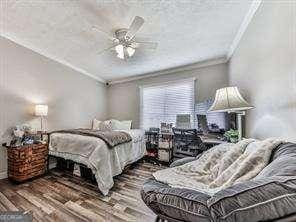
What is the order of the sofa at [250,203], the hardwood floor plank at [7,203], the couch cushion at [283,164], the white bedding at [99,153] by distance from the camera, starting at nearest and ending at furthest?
1. the sofa at [250,203]
2. the couch cushion at [283,164]
3. the hardwood floor plank at [7,203]
4. the white bedding at [99,153]

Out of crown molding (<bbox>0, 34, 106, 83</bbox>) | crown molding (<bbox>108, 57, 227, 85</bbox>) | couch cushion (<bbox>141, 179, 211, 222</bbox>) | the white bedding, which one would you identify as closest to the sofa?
couch cushion (<bbox>141, 179, 211, 222</bbox>)

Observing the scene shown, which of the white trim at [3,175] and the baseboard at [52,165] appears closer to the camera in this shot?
the white trim at [3,175]

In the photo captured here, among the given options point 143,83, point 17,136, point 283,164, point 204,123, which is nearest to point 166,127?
point 204,123

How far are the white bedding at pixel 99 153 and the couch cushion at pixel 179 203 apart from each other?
1.58 m

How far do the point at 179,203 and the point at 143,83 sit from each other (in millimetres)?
4248

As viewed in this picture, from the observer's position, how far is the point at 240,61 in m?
2.90

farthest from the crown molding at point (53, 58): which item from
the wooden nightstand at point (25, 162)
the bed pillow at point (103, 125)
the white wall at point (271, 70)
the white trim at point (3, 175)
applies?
the white wall at point (271, 70)

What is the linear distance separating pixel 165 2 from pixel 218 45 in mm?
1612

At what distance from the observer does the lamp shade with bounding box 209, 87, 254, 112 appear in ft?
6.23

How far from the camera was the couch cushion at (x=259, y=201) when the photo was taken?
0.67 metres

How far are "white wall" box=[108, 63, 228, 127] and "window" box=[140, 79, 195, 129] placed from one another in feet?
0.54

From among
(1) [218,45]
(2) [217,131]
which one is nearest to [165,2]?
(1) [218,45]

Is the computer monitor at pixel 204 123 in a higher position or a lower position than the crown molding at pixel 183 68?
lower

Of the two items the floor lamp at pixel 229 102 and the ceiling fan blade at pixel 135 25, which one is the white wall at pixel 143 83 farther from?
the ceiling fan blade at pixel 135 25
